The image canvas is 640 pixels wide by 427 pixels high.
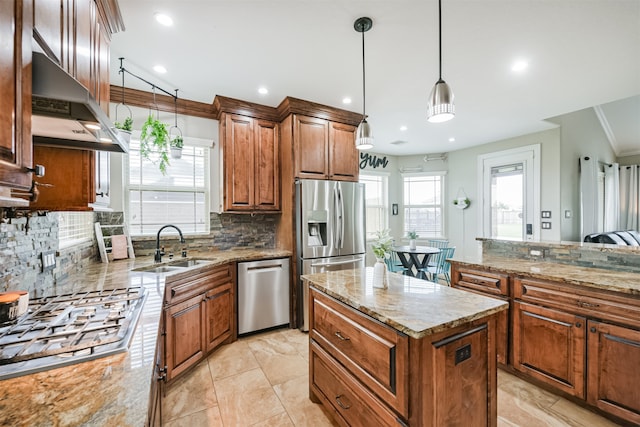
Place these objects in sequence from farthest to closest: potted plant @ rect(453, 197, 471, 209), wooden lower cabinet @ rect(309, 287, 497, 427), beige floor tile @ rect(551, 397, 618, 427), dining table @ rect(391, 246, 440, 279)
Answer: potted plant @ rect(453, 197, 471, 209), dining table @ rect(391, 246, 440, 279), beige floor tile @ rect(551, 397, 618, 427), wooden lower cabinet @ rect(309, 287, 497, 427)

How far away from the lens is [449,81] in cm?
281

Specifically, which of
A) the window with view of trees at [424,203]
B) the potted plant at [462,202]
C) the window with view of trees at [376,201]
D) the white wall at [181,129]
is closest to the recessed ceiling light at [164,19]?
the white wall at [181,129]

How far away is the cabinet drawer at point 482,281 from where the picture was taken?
231cm

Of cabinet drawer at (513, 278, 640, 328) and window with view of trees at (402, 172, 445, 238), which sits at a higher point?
window with view of trees at (402, 172, 445, 238)

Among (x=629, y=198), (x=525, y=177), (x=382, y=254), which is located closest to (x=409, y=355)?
(x=382, y=254)

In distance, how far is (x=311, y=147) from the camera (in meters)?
3.35

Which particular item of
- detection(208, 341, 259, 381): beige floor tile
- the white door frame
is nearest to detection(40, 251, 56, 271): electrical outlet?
detection(208, 341, 259, 381): beige floor tile

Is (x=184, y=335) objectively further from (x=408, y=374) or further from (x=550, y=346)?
(x=550, y=346)

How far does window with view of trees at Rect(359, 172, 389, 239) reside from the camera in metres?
5.88

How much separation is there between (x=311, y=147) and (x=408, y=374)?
270cm

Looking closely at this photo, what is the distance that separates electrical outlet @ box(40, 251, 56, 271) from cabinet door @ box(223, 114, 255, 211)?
5.23ft

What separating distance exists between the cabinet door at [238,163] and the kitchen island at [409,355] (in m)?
1.90

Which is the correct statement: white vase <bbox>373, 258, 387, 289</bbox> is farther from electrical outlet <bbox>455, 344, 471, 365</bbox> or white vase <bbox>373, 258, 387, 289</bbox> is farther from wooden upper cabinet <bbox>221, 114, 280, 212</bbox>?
wooden upper cabinet <bbox>221, 114, 280, 212</bbox>

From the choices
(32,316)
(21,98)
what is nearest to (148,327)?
(32,316)
